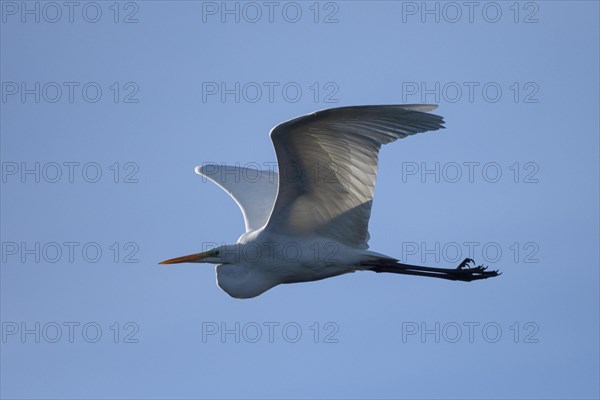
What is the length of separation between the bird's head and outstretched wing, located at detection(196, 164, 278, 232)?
856 millimetres

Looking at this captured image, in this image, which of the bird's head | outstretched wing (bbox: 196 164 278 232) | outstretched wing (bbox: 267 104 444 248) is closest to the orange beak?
the bird's head

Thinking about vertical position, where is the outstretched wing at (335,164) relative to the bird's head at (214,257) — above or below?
above

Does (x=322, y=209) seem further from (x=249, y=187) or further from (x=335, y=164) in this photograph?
(x=249, y=187)

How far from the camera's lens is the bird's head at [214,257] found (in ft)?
36.4

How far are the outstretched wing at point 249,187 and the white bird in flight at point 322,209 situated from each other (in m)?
0.21

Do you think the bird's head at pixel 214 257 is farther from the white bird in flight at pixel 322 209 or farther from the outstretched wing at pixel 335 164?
the outstretched wing at pixel 335 164

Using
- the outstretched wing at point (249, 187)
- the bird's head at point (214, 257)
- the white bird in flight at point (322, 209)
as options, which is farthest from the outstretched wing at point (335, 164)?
the outstretched wing at point (249, 187)

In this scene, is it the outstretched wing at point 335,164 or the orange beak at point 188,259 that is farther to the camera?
the orange beak at point 188,259

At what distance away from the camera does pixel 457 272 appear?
39.1 ft

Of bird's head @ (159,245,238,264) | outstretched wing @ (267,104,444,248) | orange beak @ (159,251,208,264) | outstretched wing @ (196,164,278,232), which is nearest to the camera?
outstretched wing @ (267,104,444,248)

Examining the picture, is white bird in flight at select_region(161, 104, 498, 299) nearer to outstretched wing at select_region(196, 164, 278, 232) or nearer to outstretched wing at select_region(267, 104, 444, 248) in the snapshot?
outstretched wing at select_region(267, 104, 444, 248)

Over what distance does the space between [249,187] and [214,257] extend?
1.93 meters

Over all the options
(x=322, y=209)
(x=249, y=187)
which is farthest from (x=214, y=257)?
(x=249, y=187)

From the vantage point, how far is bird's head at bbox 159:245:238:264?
1110 cm
